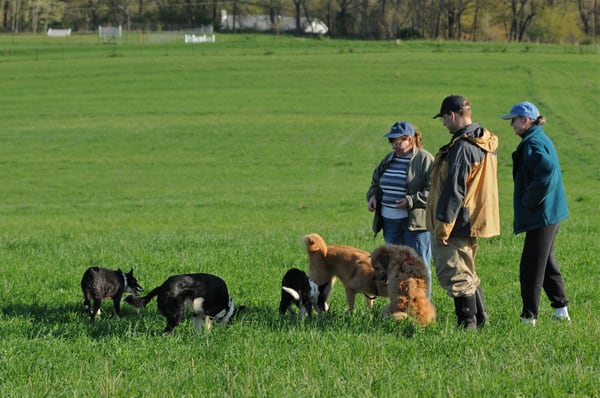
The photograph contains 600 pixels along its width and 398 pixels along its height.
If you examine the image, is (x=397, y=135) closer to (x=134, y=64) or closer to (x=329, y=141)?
(x=329, y=141)

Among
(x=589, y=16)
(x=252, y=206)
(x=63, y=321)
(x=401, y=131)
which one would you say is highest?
(x=589, y=16)

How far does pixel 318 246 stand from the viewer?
358 inches

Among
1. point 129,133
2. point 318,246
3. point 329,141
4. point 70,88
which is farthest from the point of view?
point 70,88

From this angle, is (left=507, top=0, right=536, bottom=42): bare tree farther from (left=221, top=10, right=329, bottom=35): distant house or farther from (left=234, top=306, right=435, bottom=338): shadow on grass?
(left=234, top=306, right=435, bottom=338): shadow on grass

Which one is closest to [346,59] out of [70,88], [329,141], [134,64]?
[134,64]

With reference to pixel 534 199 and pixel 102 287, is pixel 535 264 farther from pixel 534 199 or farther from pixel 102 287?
pixel 102 287

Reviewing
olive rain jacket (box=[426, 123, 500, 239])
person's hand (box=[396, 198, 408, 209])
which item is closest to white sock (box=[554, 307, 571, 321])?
olive rain jacket (box=[426, 123, 500, 239])

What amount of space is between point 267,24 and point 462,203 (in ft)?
376

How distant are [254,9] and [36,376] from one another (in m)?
126

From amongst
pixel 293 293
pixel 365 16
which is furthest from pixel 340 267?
pixel 365 16

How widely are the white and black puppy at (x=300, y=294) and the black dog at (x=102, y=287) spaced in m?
1.90

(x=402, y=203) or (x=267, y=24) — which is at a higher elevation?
(x=267, y=24)

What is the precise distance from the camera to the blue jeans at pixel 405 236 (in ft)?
28.9

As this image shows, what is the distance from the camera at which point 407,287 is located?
24.8 feet
